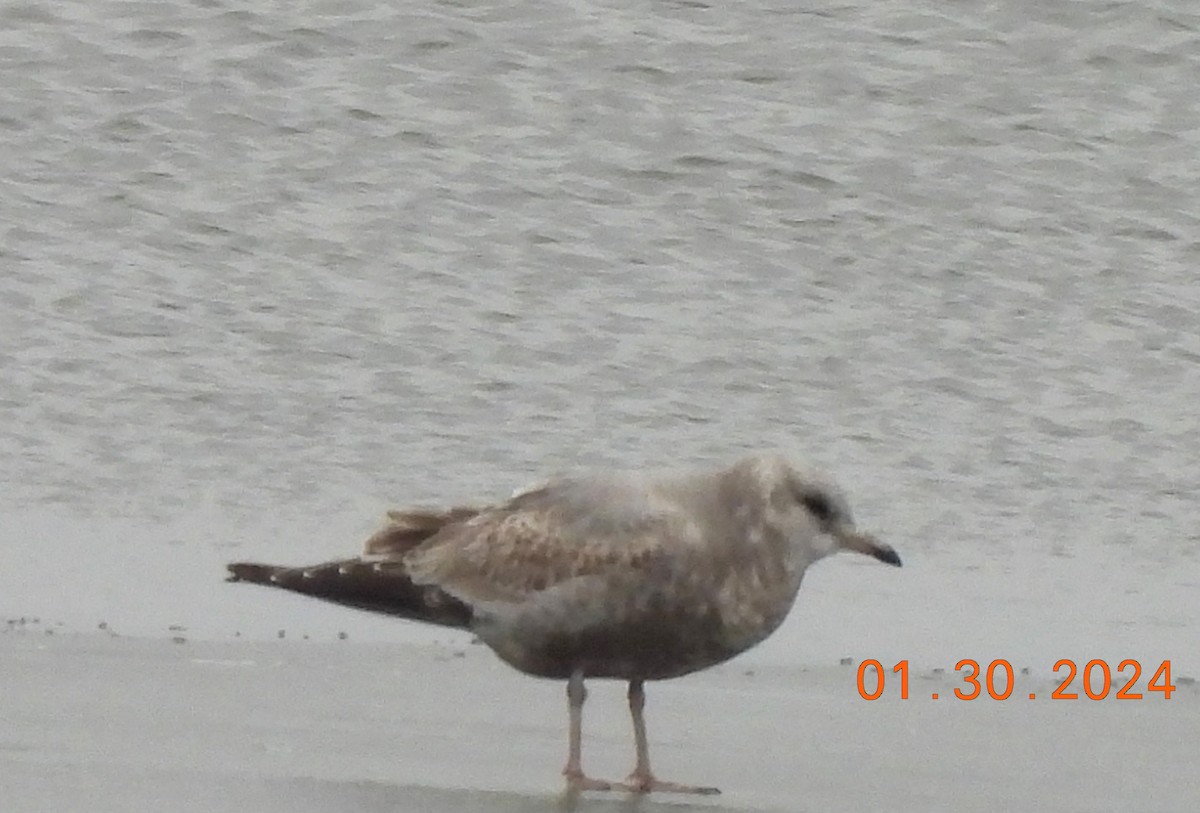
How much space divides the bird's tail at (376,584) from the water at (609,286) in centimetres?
148

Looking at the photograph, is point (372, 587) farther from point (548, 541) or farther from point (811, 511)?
point (811, 511)

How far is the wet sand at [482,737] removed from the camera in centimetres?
661

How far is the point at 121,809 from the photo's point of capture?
6.19m

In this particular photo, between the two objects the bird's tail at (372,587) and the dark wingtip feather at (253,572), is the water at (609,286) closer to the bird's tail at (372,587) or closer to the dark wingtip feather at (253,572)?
the dark wingtip feather at (253,572)

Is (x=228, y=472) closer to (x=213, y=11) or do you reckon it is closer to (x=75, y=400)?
(x=75, y=400)

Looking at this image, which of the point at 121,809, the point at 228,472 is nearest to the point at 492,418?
the point at 228,472

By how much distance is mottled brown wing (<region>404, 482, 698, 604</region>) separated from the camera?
6.86 metres

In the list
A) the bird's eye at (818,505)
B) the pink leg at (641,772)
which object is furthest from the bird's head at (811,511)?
the pink leg at (641,772)

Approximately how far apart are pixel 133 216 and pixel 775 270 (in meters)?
3.04

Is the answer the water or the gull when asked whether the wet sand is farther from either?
the water

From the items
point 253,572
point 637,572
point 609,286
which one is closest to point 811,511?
point 637,572

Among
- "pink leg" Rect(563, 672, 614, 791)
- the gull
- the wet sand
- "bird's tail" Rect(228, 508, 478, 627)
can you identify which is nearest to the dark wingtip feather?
"bird's tail" Rect(228, 508, 478, 627)

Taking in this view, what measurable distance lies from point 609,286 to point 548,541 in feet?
19.6

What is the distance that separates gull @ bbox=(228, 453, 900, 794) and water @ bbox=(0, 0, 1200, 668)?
1858 millimetres
